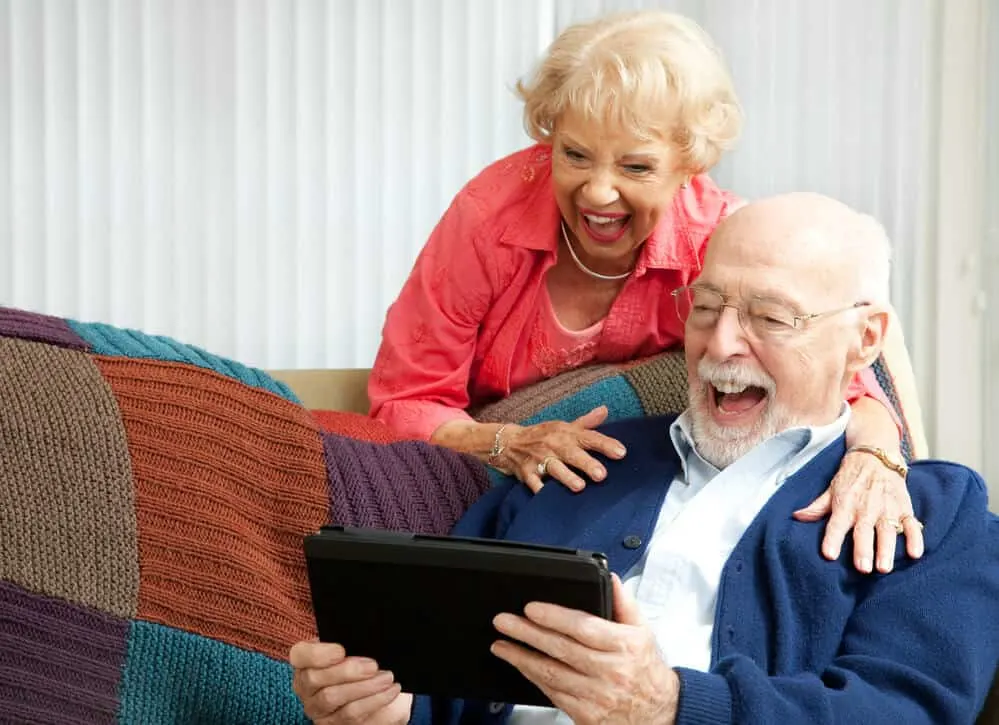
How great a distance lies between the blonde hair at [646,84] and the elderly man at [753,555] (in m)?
0.31

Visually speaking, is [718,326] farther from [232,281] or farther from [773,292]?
[232,281]

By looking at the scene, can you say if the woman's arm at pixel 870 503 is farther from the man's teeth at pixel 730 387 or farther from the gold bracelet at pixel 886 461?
the man's teeth at pixel 730 387

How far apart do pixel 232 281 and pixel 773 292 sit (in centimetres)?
248

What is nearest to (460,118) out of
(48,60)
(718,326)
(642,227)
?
(48,60)

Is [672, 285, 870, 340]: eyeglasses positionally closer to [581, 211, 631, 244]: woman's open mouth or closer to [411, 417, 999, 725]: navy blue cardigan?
[411, 417, 999, 725]: navy blue cardigan

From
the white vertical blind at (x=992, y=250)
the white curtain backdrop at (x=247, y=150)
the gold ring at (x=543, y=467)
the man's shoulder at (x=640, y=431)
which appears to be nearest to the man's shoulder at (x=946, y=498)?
the man's shoulder at (x=640, y=431)

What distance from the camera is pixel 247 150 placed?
3885 millimetres

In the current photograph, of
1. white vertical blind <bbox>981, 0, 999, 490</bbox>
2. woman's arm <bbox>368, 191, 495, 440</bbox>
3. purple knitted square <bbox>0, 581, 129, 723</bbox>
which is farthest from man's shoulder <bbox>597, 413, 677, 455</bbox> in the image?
white vertical blind <bbox>981, 0, 999, 490</bbox>

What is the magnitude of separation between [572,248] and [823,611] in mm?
873

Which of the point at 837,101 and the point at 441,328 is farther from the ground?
the point at 837,101

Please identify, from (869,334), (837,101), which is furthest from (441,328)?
(837,101)

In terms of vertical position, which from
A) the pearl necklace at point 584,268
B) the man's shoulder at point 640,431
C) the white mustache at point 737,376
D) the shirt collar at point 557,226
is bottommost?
the man's shoulder at point 640,431

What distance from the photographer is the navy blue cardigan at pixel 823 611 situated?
1.41 m

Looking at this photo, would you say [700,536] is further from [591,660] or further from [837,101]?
[837,101]
